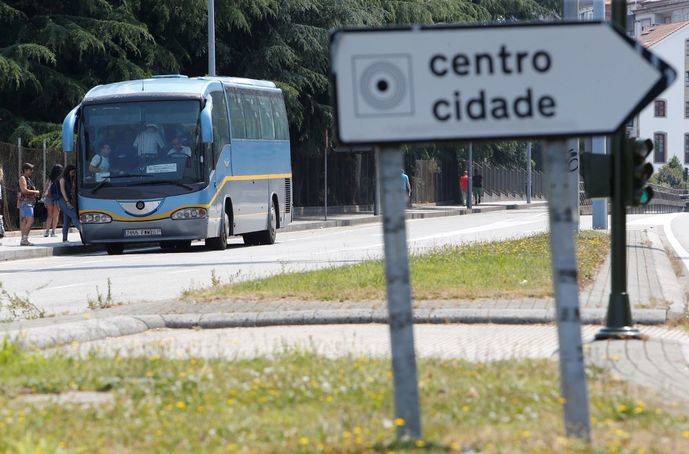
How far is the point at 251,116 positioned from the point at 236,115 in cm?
109

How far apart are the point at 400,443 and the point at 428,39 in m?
1.74

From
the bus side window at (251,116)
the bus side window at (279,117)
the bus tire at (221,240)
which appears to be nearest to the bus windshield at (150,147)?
the bus tire at (221,240)

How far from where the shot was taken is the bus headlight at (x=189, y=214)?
2647 centimetres

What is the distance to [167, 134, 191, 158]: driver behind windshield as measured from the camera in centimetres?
2662

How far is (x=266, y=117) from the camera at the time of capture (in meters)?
31.3

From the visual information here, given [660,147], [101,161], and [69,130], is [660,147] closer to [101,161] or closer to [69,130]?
[101,161]

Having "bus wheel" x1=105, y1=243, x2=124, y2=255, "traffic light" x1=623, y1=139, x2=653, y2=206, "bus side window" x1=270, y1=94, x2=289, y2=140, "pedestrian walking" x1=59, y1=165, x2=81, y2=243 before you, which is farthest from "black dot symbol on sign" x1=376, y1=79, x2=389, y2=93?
"bus side window" x1=270, y1=94, x2=289, y2=140

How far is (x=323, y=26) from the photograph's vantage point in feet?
141

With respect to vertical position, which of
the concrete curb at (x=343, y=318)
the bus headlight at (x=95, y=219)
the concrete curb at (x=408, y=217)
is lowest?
the concrete curb at (x=408, y=217)

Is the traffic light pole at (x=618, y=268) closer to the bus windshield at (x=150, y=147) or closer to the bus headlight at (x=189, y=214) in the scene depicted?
the bus headlight at (x=189, y=214)

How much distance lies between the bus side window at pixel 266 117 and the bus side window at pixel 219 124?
237cm

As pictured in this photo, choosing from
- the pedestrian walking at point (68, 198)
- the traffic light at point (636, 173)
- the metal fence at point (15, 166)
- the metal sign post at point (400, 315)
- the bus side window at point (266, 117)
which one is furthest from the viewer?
the metal fence at point (15, 166)

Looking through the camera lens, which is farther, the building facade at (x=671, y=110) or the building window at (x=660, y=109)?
the building window at (x=660, y=109)

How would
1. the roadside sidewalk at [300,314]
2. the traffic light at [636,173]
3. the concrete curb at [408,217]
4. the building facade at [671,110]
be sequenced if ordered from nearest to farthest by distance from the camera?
1. the traffic light at [636,173]
2. the roadside sidewalk at [300,314]
3. the concrete curb at [408,217]
4. the building facade at [671,110]
